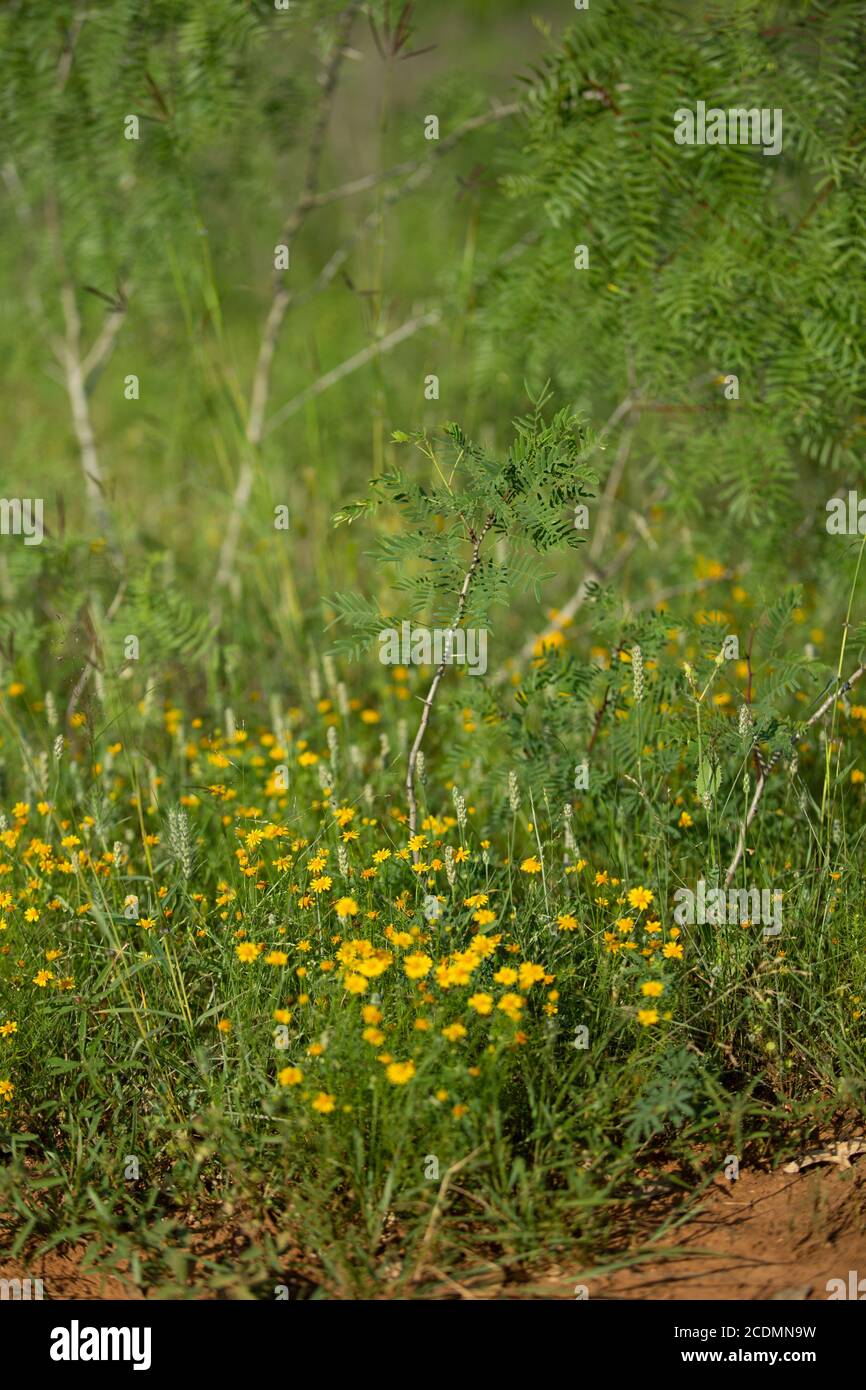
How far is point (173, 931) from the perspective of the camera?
9.75 feet

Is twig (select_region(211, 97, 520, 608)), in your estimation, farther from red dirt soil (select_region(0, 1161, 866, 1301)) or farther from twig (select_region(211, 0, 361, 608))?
red dirt soil (select_region(0, 1161, 866, 1301))

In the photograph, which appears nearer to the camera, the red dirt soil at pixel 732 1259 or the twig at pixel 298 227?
the red dirt soil at pixel 732 1259

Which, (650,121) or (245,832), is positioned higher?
(650,121)

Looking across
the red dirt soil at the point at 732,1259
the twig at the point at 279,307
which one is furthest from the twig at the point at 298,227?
the red dirt soil at the point at 732,1259

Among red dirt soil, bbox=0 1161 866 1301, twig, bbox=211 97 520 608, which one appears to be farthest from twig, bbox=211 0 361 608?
A: red dirt soil, bbox=0 1161 866 1301

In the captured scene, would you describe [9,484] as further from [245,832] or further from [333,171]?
[333,171]

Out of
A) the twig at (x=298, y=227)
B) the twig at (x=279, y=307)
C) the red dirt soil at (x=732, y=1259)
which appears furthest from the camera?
the twig at (x=298, y=227)

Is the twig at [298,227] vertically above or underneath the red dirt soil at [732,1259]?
above

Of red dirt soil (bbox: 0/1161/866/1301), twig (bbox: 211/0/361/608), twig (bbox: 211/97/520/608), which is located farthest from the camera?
twig (bbox: 211/97/520/608)

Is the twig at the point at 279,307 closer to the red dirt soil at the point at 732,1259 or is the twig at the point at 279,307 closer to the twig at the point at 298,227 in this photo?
the twig at the point at 298,227

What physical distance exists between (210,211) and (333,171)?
9.93ft

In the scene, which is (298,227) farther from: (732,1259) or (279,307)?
(732,1259)

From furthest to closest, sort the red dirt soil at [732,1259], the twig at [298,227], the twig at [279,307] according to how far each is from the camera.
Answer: the twig at [298,227] → the twig at [279,307] → the red dirt soil at [732,1259]
